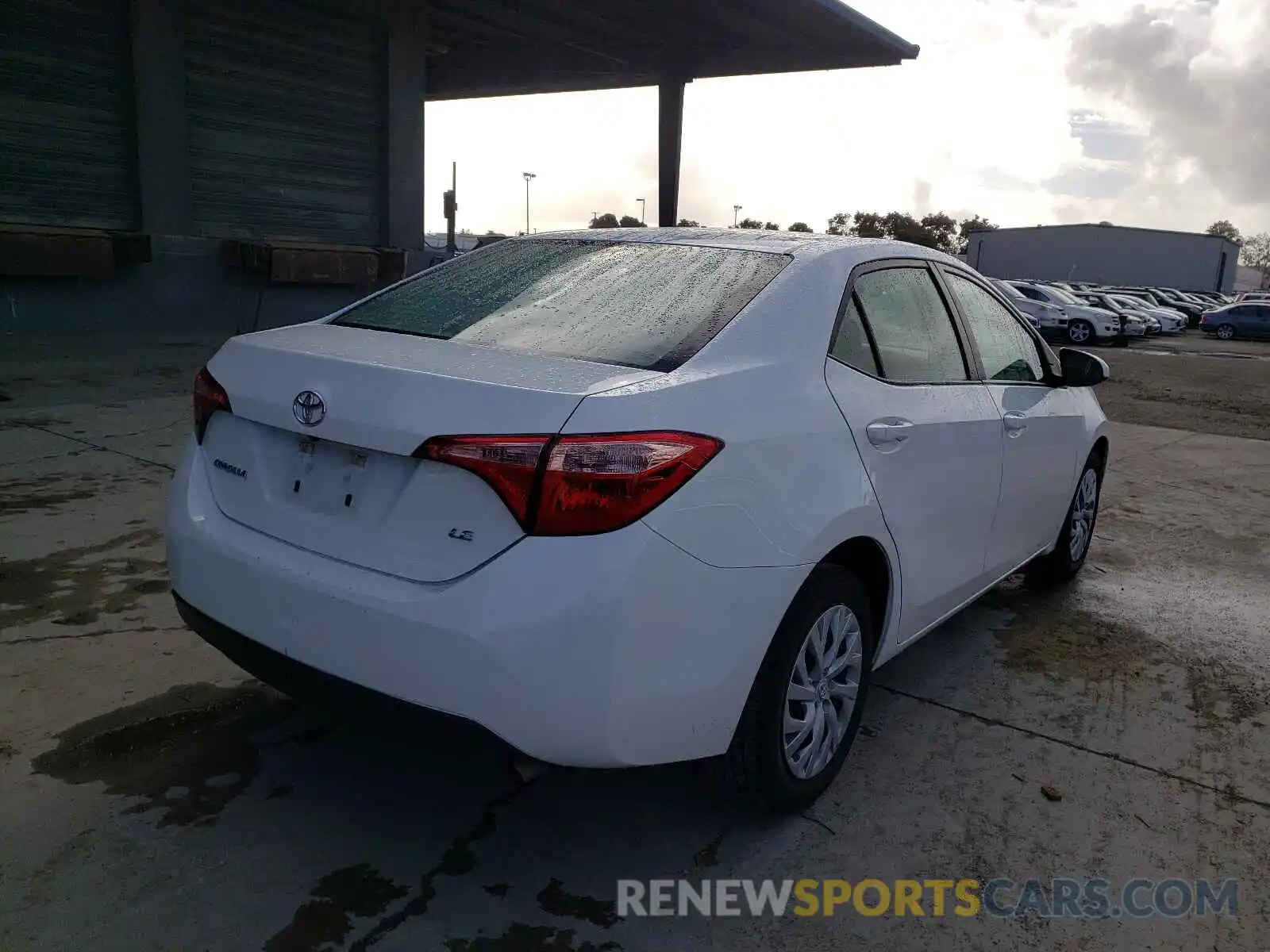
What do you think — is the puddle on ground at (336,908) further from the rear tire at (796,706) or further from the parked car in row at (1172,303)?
the parked car in row at (1172,303)

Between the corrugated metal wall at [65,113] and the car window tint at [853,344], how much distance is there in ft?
33.9

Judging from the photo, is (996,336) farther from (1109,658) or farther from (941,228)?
(941,228)

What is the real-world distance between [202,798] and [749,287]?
2.07 metres

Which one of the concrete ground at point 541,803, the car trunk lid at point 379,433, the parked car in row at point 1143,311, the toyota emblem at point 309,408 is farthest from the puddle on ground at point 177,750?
the parked car in row at point 1143,311

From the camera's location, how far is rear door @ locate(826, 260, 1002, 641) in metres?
3.01

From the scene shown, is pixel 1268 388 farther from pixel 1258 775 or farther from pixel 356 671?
pixel 356 671

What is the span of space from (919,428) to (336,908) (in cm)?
212

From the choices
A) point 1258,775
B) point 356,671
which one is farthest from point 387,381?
point 1258,775

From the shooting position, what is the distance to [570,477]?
2.19 m

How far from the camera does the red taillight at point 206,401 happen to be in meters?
2.78

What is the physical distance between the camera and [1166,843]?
2.88 m

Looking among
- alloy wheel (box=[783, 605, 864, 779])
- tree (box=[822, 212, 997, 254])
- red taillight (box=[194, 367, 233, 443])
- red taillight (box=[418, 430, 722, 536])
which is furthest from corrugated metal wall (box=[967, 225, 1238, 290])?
red taillight (box=[418, 430, 722, 536])

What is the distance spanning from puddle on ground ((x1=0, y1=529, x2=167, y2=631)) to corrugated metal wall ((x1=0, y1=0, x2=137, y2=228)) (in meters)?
7.61

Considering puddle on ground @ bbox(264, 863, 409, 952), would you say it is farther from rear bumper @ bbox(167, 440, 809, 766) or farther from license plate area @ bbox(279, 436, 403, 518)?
license plate area @ bbox(279, 436, 403, 518)
